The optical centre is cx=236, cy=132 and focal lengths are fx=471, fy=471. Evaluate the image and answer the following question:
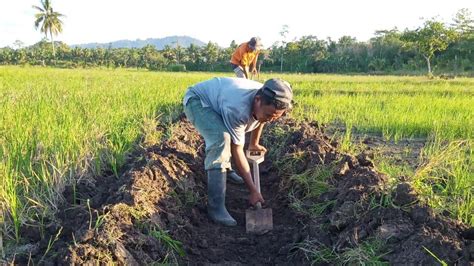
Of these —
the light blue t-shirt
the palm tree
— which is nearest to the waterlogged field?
the light blue t-shirt

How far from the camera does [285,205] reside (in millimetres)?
3680

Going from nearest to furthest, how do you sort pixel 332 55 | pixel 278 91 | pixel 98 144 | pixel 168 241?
1. pixel 168 241
2. pixel 278 91
3. pixel 98 144
4. pixel 332 55

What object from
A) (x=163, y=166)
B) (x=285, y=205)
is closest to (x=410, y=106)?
(x=285, y=205)

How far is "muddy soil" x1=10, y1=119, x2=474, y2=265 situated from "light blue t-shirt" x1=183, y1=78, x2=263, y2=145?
23.5 inches

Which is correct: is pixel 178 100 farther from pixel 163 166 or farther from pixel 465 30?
pixel 465 30

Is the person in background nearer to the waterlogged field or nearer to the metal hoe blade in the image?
the waterlogged field

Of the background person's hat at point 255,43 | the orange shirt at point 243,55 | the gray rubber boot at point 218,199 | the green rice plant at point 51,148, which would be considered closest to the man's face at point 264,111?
the gray rubber boot at point 218,199

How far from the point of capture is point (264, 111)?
2.95 meters

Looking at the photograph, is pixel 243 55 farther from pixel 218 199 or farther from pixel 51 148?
pixel 51 148

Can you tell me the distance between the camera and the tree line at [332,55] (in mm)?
23906

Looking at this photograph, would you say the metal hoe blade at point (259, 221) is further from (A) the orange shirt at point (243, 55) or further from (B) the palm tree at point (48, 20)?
(B) the palm tree at point (48, 20)

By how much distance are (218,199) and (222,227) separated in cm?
20

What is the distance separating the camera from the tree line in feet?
78.4

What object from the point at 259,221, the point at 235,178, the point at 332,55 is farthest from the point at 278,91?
the point at 332,55
